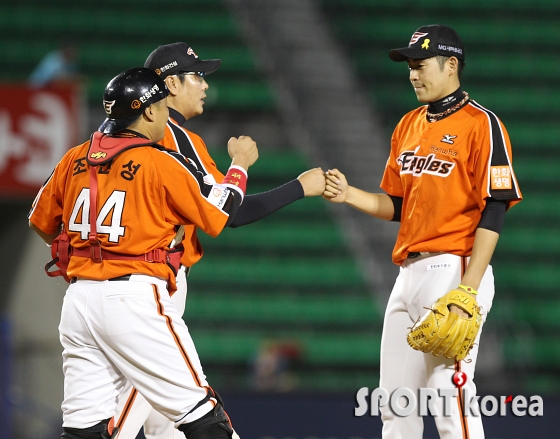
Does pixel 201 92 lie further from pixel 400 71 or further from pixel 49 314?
pixel 400 71

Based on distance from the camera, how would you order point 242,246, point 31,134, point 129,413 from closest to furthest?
point 129,413
point 31,134
point 242,246

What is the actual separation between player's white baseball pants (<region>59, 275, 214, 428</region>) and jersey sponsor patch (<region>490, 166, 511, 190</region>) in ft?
4.42

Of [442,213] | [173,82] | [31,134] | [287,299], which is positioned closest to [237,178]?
[173,82]

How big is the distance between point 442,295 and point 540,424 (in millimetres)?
2562

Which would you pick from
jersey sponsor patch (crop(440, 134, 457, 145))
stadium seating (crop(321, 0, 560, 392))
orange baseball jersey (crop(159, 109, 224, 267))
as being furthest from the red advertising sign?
stadium seating (crop(321, 0, 560, 392))

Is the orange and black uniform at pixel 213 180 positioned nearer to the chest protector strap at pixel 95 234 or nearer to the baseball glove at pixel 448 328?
the chest protector strap at pixel 95 234

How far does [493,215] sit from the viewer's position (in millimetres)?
3617

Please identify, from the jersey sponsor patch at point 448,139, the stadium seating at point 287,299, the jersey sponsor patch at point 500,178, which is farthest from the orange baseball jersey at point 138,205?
the stadium seating at point 287,299

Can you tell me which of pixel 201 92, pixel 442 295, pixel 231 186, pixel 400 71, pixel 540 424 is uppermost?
pixel 400 71

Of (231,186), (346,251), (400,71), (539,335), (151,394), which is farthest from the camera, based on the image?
(400,71)

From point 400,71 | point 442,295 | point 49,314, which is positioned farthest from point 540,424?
point 400,71

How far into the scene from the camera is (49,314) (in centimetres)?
776

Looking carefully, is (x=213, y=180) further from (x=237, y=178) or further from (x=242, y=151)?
(x=242, y=151)

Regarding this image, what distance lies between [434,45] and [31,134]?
13.6 feet
